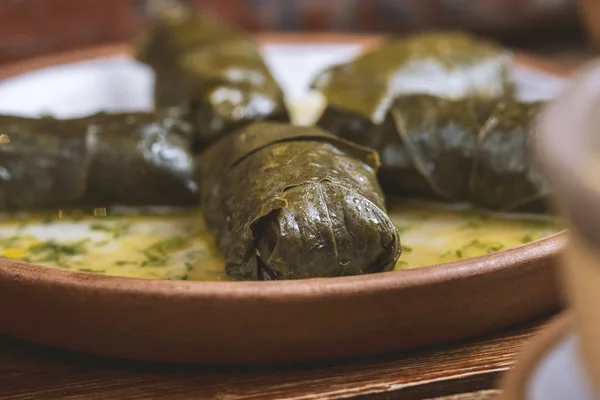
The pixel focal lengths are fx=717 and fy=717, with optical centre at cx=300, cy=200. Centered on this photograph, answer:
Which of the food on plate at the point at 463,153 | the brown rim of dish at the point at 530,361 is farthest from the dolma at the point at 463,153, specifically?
the brown rim of dish at the point at 530,361

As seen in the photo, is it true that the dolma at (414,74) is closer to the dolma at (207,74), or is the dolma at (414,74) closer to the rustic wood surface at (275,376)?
the dolma at (207,74)

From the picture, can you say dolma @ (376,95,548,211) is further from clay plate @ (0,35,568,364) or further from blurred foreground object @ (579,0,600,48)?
blurred foreground object @ (579,0,600,48)

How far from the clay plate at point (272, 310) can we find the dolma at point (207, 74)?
91 cm

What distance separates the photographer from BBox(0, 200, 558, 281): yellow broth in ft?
5.53

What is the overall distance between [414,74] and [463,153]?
0.64m

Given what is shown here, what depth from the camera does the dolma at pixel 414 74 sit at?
222 cm

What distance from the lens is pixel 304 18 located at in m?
4.24

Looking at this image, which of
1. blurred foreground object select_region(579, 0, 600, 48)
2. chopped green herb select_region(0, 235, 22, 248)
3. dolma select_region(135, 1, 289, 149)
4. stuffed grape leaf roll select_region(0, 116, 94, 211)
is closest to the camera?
chopped green herb select_region(0, 235, 22, 248)

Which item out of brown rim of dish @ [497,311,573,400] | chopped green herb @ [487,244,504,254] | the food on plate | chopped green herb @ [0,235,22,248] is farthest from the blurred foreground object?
brown rim of dish @ [497,311,573,400]

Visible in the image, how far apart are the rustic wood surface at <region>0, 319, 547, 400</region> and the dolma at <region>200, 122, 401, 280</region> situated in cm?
21

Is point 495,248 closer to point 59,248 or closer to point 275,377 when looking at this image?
point 275,377

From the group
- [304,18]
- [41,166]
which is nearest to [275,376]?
[41,166]

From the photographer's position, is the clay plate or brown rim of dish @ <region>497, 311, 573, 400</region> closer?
brown rim of dish @ <region>497, 311, 573, 400</region>

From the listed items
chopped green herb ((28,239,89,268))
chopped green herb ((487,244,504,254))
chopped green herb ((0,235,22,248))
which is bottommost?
chopped green herb ((487,244,504,254))
